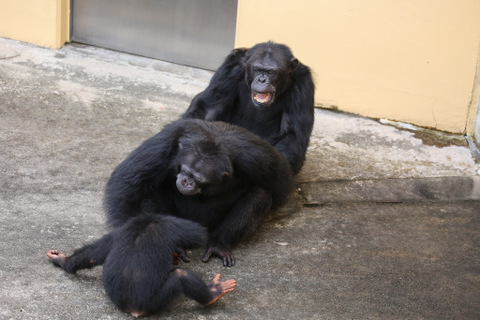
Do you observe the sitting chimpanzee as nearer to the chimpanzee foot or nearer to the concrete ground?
the concrete ground

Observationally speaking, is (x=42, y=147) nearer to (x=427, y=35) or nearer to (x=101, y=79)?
(x=101, y=79)

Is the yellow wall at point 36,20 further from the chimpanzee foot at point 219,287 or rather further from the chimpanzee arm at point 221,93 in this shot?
the chimpanzee foot at point 219,287

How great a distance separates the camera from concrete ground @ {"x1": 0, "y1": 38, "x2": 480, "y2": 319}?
189 inches

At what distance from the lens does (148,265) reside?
4.38 meters

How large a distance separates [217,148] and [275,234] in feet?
3.53

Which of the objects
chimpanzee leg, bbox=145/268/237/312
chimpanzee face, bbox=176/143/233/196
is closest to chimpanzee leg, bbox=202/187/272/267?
chimpanzee face, bbox=176/143/233/196

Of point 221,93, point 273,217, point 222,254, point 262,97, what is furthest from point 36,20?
point 222,254

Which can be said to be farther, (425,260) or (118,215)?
(425,260)

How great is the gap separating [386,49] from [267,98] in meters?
2.09

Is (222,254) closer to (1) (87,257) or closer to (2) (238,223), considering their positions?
(2) (238,223)

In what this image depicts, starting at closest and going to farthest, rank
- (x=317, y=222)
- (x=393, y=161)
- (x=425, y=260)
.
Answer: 1. (x=425, y=260)
2. (x=317, y=222)
3. (x=393, y=161)

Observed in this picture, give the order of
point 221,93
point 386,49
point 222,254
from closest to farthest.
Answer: point 222,254
point 221,93
point 386,49

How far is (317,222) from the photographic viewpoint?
6.08 meters

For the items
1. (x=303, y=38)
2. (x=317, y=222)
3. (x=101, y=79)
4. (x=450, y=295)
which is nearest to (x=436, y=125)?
(x=303, y=38)
